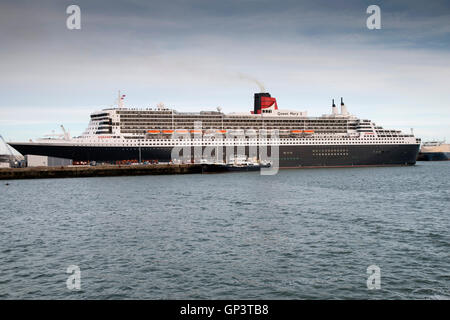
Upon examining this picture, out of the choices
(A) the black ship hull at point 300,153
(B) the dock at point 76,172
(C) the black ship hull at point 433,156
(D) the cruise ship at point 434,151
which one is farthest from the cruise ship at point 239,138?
(D) the cruise ship at point 434,151

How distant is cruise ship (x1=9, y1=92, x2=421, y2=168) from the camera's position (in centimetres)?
7256

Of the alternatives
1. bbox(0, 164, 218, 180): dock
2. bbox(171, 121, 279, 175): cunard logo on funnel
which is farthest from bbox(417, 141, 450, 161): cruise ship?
bbox(0, 164, 218, 180): dock

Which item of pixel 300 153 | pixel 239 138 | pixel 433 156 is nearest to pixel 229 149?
pixel 239 138

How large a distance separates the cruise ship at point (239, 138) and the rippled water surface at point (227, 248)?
39336 mm

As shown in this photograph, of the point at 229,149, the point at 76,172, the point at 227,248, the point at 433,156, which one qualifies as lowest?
the point at 227,248

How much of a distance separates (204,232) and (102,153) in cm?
5434

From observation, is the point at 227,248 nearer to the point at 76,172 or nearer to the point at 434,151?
the point at 76,172

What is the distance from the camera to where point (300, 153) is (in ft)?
274

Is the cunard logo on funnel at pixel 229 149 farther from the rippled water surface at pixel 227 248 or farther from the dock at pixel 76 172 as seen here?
the rippled water surface at pixel 227 248

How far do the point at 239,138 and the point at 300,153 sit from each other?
1296 cm

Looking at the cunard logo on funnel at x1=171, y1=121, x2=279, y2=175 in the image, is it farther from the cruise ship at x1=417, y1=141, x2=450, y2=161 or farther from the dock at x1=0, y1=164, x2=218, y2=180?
the cruise ship at x1=417, y1=141, x2=450, y2=161

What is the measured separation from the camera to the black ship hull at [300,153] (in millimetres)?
71375
